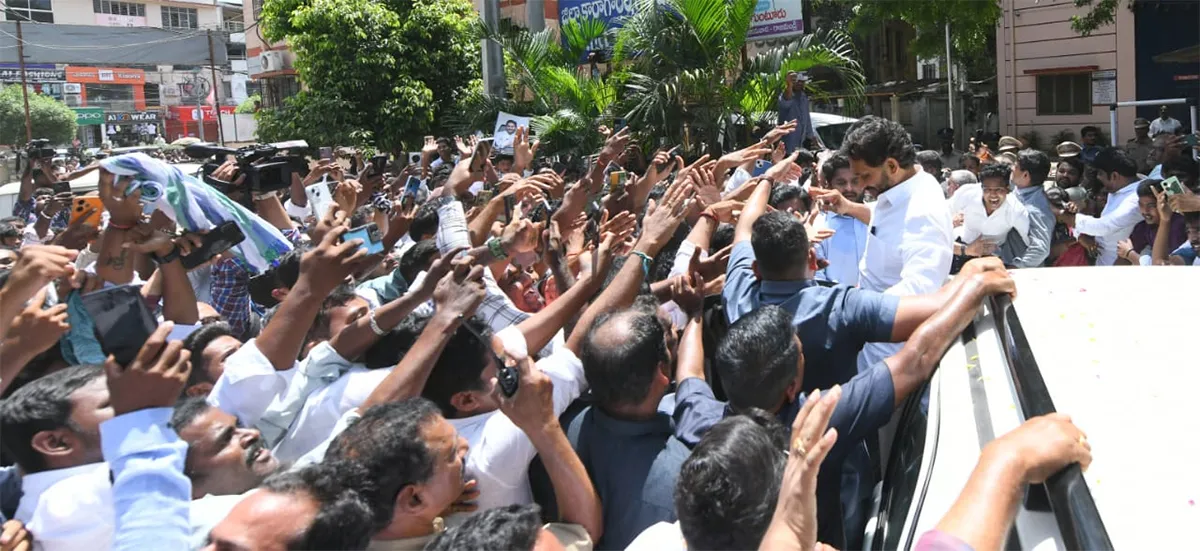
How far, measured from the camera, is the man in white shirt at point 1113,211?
6051mm

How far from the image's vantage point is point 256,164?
15.6 feet

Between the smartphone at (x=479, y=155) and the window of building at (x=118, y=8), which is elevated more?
the window of building at (x=118, y=8)

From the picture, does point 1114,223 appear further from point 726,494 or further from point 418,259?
point 726,494

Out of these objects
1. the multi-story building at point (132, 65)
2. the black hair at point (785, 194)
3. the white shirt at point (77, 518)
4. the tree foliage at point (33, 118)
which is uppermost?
the multi-story building at point (132, 65)

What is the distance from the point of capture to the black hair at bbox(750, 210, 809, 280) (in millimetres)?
3018

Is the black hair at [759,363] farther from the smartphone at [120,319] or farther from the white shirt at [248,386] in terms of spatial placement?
the smartphone at [120,319]

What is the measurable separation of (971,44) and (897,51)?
414 inches

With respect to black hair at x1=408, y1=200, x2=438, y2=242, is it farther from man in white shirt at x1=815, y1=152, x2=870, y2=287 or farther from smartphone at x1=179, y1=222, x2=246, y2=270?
Result: man in white shirt at x1=815, y1=152, x2=870, y2=287

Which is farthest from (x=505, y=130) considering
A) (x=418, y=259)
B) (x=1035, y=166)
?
(x=418, y=259)

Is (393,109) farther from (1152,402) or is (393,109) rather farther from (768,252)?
(1152,402)

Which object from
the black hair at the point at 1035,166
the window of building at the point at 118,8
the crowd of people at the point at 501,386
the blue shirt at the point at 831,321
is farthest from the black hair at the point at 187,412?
the window of building at the point at 118,8

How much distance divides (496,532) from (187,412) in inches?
47.9

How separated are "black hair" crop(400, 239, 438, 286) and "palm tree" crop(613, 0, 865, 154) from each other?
6.72 m

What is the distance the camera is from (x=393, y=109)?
16.1 metres
